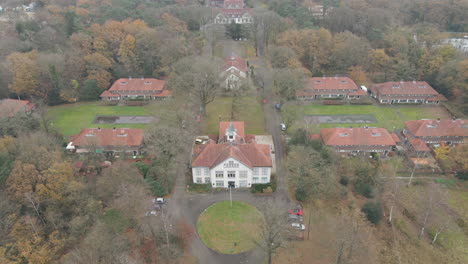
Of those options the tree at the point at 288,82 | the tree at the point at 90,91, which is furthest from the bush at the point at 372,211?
the tree at the point at 90,91

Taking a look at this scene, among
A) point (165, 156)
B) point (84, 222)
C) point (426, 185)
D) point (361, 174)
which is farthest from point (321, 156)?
point (84, 222)

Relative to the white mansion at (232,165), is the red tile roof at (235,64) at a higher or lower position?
higher

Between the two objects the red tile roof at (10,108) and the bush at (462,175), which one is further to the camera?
the red tile roof at (10,108)

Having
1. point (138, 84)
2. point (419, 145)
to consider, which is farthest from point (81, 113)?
point (419, 145)

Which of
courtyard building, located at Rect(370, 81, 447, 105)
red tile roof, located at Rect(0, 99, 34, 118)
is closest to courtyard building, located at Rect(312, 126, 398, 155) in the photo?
courtyard building, located at Rect(370, 81, 447, 105)

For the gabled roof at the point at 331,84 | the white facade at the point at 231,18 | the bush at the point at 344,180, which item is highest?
the white facade at the point at 231,18

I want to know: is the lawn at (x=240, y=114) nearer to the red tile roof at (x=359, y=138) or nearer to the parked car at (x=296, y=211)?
the red tile roof at (x=359, y=138)

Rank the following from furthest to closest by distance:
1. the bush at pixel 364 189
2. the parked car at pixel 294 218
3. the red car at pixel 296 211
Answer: the bush at pixel 364 189 → the red car at pixel 296 211 → the parked car at pixel 294 218

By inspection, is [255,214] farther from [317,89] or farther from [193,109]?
[317,89]

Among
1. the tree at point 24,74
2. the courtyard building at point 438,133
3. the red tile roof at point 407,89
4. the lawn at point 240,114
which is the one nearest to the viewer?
the courtyard building at point 438,133
